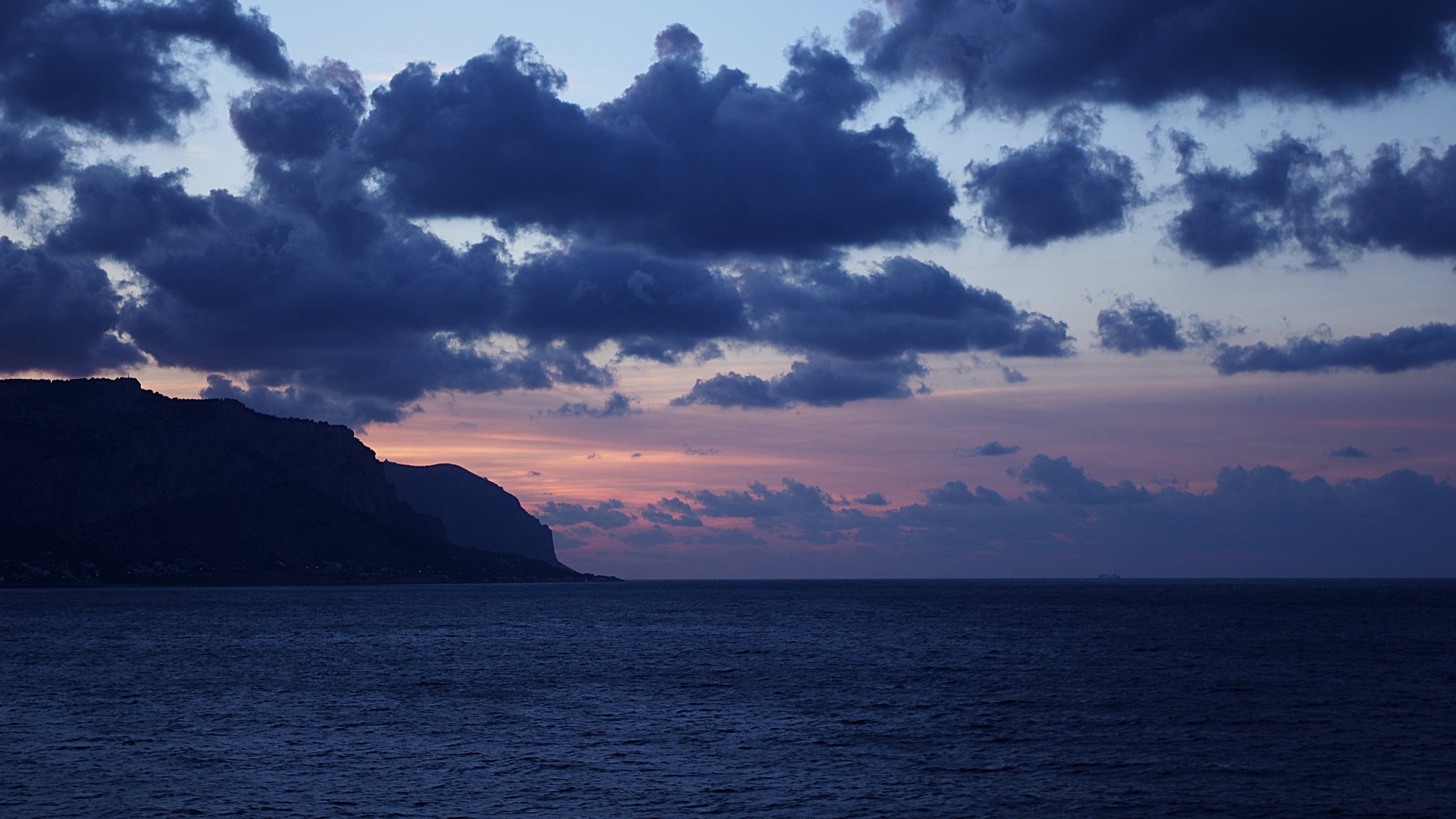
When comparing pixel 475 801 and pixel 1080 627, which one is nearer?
pixel 475 801

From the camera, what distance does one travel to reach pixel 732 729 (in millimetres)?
62719

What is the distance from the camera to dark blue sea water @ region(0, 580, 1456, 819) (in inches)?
1769

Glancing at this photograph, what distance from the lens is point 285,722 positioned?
65062 mm

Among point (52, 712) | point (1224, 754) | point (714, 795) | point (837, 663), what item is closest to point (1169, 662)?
point (837, 663)

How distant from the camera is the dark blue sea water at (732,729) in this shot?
4494 cm

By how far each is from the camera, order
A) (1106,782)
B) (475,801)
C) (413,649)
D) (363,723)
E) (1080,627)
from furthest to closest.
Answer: (1080,627) < (413,649) < (363,723) < (1106,782) < (475,801)

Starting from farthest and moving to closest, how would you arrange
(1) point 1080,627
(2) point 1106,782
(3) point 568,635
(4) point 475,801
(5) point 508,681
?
(1) point 1080,627 < (3) point 568,635 < (5) point 508,681 < (2) point 1106,782 < (4) point 475,801

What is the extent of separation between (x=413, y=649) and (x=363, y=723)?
182 ft

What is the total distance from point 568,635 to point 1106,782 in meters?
104

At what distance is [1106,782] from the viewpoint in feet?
158

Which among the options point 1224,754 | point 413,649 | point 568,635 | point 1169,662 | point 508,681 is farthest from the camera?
point 568,635

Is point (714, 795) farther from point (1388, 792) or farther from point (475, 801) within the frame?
point (1388, 792)

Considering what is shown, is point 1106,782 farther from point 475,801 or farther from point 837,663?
point 837,663

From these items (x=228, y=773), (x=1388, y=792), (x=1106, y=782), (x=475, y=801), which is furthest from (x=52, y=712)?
(x=1388, y=792)
